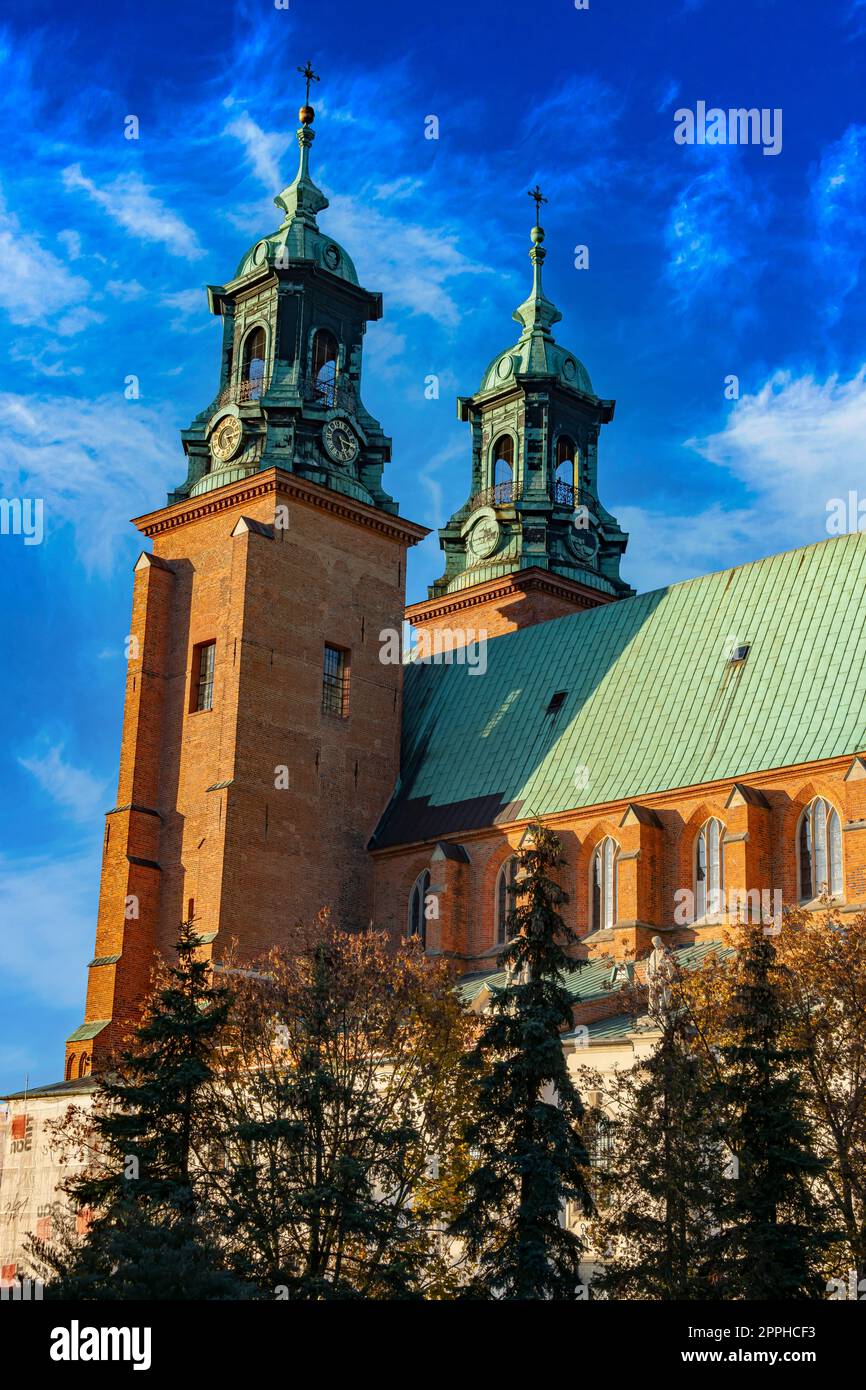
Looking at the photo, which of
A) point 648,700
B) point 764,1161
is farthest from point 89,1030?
point 764,1161

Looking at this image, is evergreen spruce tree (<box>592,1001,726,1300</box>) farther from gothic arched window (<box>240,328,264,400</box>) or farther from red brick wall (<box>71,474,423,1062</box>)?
gothic arched window (<box>240,328,264,400</box>)

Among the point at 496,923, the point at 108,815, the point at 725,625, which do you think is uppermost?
the point at 725,625

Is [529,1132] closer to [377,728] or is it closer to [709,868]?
[709,868]

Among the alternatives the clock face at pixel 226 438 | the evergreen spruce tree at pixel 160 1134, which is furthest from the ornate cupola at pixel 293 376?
the evergreen spruce tree at pixel 160 1134

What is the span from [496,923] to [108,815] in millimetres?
11519

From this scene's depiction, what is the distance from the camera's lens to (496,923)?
47688mm

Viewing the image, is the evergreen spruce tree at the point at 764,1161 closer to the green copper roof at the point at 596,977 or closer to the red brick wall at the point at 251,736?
the green copper roof at the point at 596,977

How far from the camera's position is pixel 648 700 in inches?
1868

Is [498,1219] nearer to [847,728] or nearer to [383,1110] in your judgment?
[383,1110]

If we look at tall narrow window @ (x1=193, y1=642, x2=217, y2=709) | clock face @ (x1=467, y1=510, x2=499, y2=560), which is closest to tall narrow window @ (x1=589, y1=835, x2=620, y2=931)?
tall narrow window @ (x1=193, y1=642, x2=217, y2=709)

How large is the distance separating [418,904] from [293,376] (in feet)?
52.6

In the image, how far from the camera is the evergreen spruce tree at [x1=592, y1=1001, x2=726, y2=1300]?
25312mm
